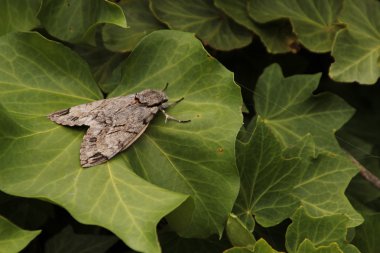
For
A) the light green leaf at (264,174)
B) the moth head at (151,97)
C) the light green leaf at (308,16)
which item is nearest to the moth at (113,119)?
the moth head at (151,97)

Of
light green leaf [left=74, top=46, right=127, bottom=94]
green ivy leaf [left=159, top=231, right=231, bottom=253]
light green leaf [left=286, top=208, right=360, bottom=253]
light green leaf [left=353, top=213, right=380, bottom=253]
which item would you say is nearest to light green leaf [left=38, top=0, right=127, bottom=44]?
light green leaf [left=74, top=46, right=127, bottom=94]

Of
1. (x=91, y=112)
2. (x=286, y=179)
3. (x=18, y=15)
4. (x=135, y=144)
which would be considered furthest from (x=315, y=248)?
(x=18, y=15)

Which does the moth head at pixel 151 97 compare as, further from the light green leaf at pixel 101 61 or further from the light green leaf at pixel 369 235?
the light green leaf at pixel 369 235

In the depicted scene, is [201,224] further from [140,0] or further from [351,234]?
A: [140,0]

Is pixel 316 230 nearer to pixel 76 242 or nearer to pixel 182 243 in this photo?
pixel 182 243

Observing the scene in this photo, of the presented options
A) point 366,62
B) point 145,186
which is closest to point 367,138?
point 366,62

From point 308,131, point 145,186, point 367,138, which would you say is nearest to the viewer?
point 145,186

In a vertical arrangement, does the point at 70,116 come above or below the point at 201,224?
above
